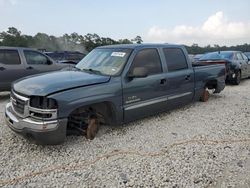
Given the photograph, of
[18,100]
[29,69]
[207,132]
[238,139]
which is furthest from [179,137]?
[29,69]

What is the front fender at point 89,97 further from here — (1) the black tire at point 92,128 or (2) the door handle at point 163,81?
(2) the door handle at point 163,81

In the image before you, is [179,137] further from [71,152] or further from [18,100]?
[18,100]

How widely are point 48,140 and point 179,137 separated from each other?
231 cm

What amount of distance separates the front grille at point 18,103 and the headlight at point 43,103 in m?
0.18

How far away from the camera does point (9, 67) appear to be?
883 cm

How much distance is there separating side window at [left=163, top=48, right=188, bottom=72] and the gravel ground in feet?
4.11

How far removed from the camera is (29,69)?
30.2 ft

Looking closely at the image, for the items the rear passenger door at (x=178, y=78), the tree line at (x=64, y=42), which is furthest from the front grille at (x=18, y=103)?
the tree line at (x=64, y=42)

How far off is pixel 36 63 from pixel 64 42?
166 feet

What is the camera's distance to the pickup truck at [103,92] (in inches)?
164

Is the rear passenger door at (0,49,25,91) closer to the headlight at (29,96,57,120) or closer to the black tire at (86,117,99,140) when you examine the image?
the black tire at (86,117,99,140)

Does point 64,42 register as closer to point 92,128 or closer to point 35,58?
point 35,58

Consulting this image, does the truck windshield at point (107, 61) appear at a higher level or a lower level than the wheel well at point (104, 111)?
higher

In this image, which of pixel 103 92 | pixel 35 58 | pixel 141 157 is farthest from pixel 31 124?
pixel 35 58
